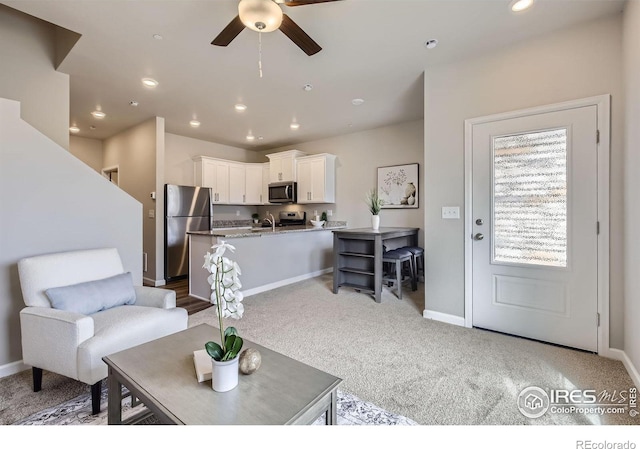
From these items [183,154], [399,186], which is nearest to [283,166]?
[183,154]

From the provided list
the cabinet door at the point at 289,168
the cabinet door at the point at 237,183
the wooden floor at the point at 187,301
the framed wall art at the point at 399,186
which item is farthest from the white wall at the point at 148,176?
the framed wall art at the point at 399,186

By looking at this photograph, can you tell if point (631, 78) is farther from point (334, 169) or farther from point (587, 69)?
point (334, 169)

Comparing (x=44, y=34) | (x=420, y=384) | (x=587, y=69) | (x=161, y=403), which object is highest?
(x=44, y=34)

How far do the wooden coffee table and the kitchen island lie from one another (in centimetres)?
223

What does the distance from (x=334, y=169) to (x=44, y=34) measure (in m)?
4.46

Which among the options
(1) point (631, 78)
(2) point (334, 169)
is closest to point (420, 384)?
(1) point (631, 78)

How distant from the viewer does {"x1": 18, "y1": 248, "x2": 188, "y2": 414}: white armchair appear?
5.36ft

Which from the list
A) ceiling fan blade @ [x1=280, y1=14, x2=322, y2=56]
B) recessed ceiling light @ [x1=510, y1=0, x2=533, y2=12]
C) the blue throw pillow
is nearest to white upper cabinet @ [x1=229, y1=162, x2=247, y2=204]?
the blue throw pillow

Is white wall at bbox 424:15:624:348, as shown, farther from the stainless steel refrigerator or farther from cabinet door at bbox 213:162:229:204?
cabinet door at bbox 213:162:229:204

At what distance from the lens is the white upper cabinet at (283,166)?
20.2 ft

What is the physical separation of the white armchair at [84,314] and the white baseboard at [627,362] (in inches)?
123

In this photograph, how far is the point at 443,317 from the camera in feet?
10.0

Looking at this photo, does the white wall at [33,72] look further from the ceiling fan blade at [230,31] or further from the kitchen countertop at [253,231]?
the ceiling fan blade at [230,31]

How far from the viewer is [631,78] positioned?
2.04 metres
